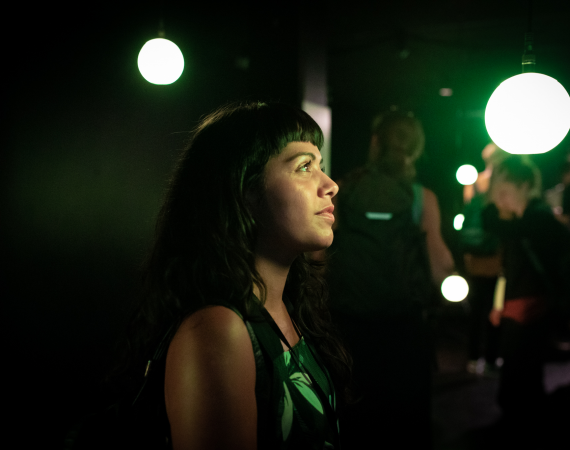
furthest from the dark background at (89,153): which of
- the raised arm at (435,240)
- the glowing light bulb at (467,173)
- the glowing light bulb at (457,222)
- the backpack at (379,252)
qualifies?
the glowing light bulb at (467,173)

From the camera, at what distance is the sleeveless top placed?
1.05 metres

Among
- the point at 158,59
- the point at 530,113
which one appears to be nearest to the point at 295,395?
the point at 530,113

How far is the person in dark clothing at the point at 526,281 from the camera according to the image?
319cm

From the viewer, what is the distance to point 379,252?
2602 mm

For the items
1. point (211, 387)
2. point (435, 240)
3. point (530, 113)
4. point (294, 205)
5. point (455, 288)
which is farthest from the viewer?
point (455, 288)

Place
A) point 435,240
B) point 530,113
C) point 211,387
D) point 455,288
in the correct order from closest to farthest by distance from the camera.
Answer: point 211,387, point 530,113, point 435,240, point 455,288

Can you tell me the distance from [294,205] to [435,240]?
67.8 inches

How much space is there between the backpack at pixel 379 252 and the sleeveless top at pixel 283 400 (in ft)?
4.68

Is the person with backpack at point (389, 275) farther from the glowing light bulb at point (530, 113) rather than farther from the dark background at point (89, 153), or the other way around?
the glowing light bulb at point (530, 113)

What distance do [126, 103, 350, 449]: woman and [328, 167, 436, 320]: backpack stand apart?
118 cm

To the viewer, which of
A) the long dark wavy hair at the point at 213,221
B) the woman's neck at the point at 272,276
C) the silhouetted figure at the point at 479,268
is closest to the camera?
the long dark wavy hair at the point at 213,221

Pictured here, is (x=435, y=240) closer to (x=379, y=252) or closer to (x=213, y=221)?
(x=379, y=252)

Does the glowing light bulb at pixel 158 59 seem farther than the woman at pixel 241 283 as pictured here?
Yes

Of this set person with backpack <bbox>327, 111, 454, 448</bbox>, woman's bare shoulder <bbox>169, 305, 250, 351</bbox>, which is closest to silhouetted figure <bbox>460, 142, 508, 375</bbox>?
person with backpack <bbox>327, 111, 454, 448</bbox>
